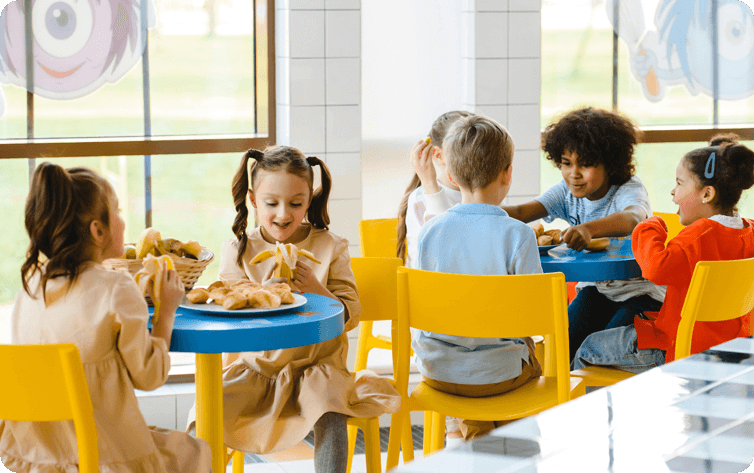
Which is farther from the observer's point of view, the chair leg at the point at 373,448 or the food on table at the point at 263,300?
the chair leg at the point at 373,448

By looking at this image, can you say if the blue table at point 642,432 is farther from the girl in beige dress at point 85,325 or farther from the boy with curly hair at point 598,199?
the boy with curly hair at point 598,199

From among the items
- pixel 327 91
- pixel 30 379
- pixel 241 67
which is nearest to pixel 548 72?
pixel 327 91

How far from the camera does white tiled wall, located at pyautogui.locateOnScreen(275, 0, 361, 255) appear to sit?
355 cm

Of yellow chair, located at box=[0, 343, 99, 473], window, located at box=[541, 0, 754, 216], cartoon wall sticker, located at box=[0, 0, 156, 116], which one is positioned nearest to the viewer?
yellow chair, located at box=[0, 343, 99, 473]

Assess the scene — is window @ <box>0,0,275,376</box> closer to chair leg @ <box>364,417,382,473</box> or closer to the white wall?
the white wall

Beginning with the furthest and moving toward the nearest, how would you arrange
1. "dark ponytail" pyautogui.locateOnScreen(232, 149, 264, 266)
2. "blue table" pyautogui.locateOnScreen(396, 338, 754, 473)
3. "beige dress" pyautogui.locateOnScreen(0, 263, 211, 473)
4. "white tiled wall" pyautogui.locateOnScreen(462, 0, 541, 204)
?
1. "white tiled wall" pyautogui.locateOnScreen(462, 0, 541, 204)
2. "dark ponytail" pyautogui.locateOnScreen(232, 149, 264, 266)
3. "beige dress" pyautogui.locateOnScreen(0, 263, 211, 473)
4. "blue table" pyautogui.locateOnScreen(396, 338, 754, 473)

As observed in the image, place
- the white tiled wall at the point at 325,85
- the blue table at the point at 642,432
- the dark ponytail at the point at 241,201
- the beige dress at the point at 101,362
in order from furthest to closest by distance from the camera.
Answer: the white tiled wall at the point at 325,85, the dark ponytail at the point at 241,201, the beige dress at the point at 101,362, the blue table at the point at 642,432

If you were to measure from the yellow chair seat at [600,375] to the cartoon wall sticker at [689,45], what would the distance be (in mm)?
2187

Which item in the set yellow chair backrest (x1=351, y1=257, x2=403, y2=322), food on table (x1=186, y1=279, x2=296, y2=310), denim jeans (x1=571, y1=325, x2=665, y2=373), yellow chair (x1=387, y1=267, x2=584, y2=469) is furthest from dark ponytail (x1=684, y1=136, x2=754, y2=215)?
food on table (x1=186, y1=279, x2=296, y2=310)

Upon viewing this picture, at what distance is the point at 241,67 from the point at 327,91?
41cm

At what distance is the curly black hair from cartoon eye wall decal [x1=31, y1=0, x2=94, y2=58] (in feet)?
5.94

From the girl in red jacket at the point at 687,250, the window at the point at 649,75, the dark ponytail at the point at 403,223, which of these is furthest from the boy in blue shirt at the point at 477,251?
the window at the point at 649,75

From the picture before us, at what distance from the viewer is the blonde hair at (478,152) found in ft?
7.51

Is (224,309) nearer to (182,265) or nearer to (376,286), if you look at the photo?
(182,265)
